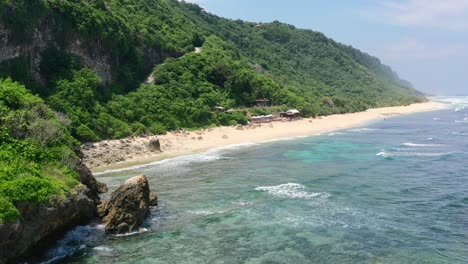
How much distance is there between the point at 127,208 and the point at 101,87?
4147 cm

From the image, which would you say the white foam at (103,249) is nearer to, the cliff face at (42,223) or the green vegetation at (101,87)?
the cliff face at (42,223)

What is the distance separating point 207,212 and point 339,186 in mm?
12291

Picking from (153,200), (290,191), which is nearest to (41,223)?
(153,200)

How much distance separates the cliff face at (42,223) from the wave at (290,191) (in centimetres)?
1351

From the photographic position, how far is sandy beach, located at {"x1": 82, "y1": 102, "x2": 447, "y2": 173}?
4430 centimetres

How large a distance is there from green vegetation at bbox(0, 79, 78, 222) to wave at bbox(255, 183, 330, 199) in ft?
47.6

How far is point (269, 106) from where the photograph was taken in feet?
307

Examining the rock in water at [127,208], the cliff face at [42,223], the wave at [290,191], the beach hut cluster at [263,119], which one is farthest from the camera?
the beach hut cluster at [263,119]

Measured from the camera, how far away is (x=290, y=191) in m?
32.7

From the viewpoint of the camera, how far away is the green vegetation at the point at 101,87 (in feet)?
75.9

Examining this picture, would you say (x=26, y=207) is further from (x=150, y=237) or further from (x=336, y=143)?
(x=336, y=143)

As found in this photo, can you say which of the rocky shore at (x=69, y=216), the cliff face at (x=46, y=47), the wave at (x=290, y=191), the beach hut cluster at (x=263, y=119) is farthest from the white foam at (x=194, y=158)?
the beach hut cluster at (x=263, y=119)

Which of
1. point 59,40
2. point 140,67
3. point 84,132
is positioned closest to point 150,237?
point 84,132

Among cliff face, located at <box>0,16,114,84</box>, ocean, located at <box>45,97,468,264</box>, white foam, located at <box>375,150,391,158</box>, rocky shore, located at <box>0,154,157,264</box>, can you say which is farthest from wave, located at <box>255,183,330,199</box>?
cliff face, located at <box>0,16,114,84</box>
